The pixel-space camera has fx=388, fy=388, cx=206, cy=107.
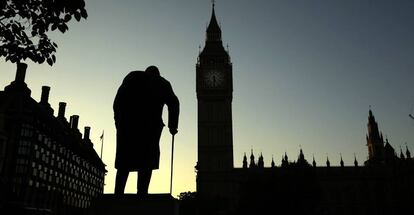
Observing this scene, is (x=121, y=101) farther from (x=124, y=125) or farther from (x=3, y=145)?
(x=3, y=145)

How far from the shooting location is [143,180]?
7844 mm

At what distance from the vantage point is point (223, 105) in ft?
302

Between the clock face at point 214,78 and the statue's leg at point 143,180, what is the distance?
85129 mm

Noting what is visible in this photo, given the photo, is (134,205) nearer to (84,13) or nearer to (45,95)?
(84,13)

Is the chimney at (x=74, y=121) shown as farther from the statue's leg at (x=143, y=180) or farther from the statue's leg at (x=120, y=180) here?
the statue's leg at (x=143, y=180)

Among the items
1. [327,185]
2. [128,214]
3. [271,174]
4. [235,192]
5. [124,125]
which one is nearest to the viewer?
[128,214]

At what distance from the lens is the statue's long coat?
788cm

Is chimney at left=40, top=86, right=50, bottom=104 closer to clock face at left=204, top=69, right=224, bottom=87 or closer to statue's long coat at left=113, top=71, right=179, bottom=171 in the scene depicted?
clock face at left=204, top=69, right=224, bottom=87

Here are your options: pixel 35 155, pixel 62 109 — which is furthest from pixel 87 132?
pixel 35 155

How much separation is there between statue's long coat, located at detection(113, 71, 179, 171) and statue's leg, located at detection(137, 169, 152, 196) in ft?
0.35

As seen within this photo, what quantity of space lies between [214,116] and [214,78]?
30.9ft

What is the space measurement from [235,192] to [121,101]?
84446 mm

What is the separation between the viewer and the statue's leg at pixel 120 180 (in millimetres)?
7777

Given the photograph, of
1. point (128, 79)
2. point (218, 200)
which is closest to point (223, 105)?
point (218, 200)
